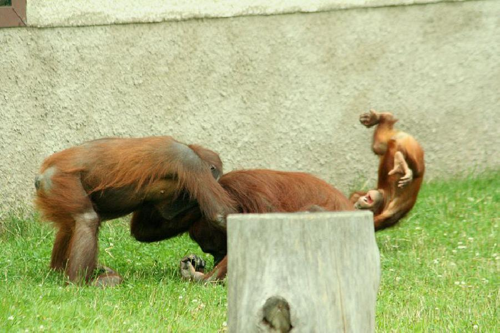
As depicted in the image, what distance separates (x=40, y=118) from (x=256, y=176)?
243 centimetres

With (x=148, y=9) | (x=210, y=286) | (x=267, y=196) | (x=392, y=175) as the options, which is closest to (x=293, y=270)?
(x=210, y=286)

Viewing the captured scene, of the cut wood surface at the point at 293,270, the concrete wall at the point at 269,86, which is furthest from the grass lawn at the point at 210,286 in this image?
the cut wood surface at the point at 293,270

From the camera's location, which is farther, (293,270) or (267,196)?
(267,196)

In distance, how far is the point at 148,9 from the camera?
739cm

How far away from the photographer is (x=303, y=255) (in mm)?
2936

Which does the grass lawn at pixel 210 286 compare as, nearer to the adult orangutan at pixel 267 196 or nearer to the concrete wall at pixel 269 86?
the adult orangutan at pixel 267 196

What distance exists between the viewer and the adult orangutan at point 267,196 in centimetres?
547

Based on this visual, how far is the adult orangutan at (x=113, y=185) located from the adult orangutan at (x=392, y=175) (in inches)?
68.9

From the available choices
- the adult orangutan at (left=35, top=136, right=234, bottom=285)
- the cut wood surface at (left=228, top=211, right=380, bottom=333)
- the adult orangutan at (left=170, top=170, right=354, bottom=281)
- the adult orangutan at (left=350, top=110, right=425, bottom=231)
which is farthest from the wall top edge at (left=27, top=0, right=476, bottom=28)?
the cut wood surface at (left=228, top=211, right=380, bottom=333)

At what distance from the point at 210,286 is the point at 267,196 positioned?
0.69 metres

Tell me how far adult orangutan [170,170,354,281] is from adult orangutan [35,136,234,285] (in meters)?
0.15

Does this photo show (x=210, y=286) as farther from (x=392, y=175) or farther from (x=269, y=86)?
(x=269, y=86)

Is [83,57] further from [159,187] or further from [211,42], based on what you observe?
[159,187]

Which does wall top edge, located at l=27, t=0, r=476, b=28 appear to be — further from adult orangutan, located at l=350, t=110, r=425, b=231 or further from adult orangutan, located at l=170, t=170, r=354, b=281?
adult orangutan, located at l=170, t=170, r=354, b=281
